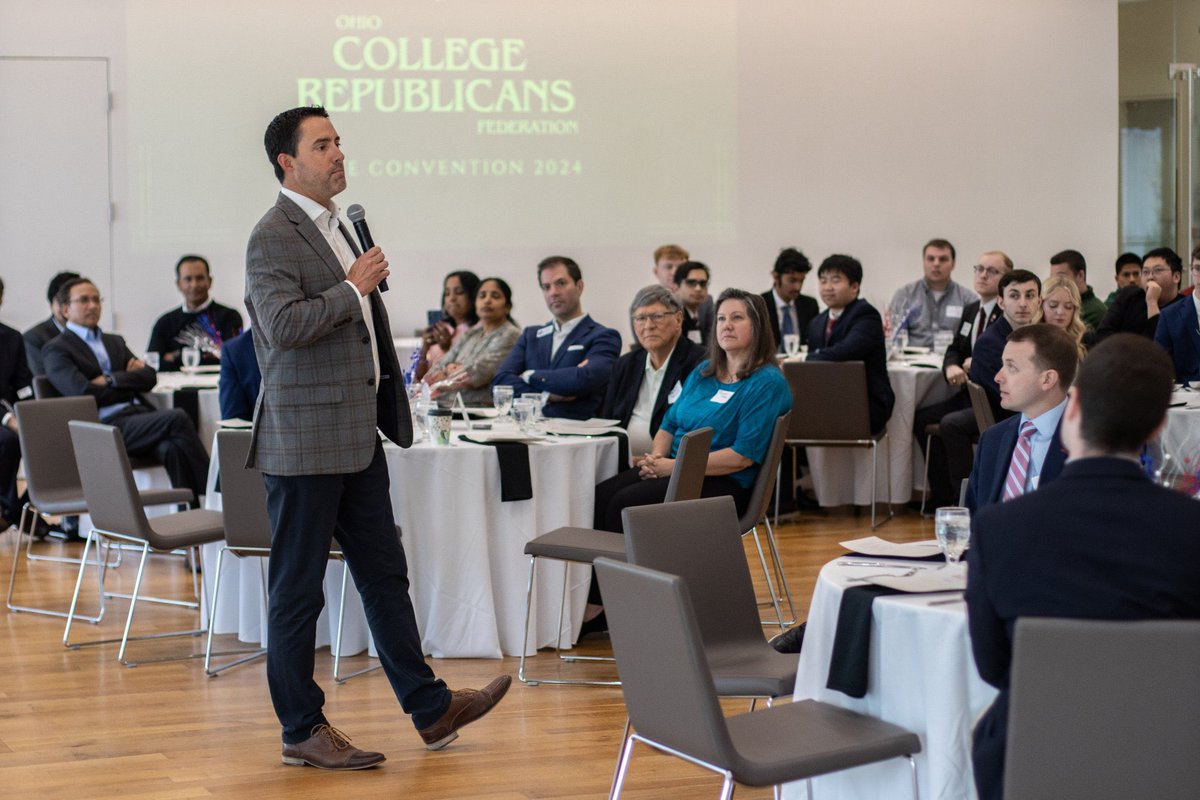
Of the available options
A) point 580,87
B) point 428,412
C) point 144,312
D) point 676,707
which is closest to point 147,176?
point 144,312

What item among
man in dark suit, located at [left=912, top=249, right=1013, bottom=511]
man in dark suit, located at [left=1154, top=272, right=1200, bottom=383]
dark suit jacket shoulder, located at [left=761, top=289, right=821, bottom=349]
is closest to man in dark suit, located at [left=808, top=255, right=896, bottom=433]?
man in dark suit, located at [left=912, top=249, right=1013, bottom=511]

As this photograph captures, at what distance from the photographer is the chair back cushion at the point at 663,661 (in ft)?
8.02

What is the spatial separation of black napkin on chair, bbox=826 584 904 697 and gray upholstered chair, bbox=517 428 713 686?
172 cm

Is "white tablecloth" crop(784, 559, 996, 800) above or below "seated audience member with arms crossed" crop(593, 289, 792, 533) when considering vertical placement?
below

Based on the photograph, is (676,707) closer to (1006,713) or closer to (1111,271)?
(1006,713)

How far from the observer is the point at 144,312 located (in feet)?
32.4

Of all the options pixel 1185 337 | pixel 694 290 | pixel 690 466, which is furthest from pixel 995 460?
pixel 694 290

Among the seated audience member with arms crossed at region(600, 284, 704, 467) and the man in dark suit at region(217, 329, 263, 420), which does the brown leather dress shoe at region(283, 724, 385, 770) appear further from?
the seated audience member with arms crossed at region(600, 284, 704, 467)

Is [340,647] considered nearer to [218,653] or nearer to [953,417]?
[218,653]

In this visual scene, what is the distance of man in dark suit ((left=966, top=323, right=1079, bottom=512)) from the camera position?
332cm

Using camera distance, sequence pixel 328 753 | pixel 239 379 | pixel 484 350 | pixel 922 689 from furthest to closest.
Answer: pixel 484 350
pixel 239 379
pixel 328 753
pixel 922 689

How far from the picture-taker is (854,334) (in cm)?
765

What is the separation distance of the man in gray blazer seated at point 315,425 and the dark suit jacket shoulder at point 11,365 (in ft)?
14.8

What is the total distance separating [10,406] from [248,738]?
13.9 ft
